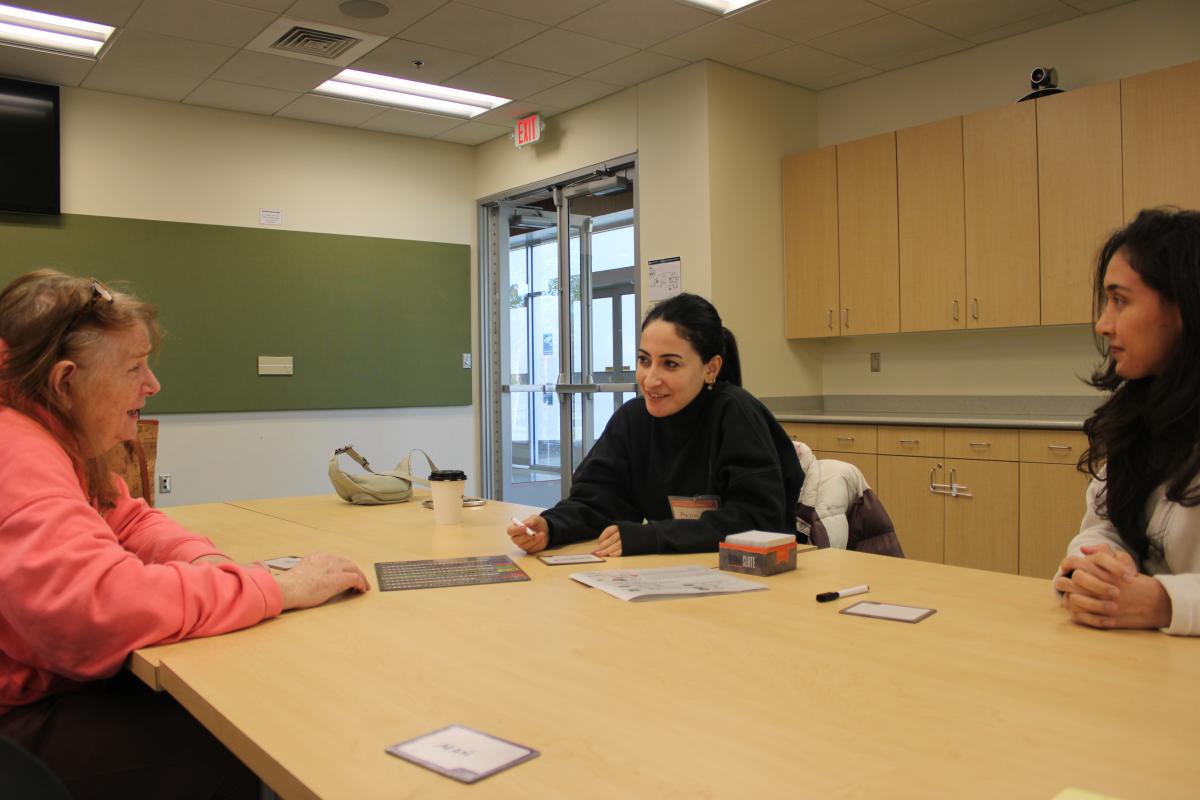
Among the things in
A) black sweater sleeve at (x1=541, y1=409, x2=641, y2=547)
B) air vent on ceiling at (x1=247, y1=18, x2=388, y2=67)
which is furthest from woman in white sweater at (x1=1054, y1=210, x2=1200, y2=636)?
air vent on ceiling at (x1=247, y1=18, x2=388, y2=67)

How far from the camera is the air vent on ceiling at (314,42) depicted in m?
4.48

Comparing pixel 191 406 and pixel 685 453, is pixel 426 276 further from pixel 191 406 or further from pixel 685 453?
pixel 685 453

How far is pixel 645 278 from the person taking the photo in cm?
538

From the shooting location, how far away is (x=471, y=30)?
448 centimetres

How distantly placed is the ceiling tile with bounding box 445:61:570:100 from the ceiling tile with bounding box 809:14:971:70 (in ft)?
4.95

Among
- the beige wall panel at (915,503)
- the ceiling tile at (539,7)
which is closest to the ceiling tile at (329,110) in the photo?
the ceiling tile at (539,7)

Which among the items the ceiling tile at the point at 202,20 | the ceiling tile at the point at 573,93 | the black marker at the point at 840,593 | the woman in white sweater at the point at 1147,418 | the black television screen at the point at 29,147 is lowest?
the black marker at the point at 840,593

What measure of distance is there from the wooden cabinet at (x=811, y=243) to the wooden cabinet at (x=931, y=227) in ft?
1.37

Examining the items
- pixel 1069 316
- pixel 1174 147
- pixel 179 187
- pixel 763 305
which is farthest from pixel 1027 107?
pixel 179 187

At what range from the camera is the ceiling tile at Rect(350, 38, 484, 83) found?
4738 mm

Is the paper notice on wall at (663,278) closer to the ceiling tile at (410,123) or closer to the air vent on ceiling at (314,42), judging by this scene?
the ceiling tile at (410,123)

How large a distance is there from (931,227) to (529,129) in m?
2.67

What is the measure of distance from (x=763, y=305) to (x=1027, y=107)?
1683 millimetres

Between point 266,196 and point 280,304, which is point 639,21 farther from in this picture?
point 280,304
